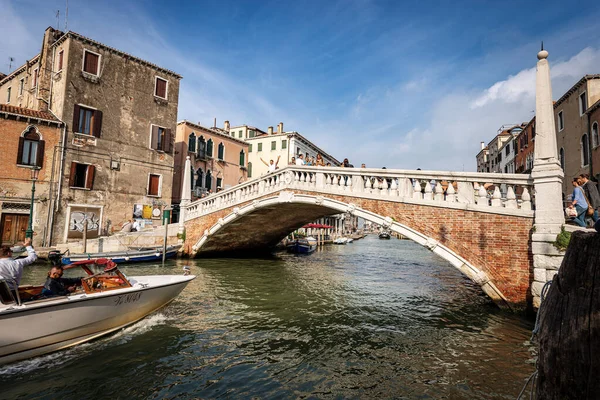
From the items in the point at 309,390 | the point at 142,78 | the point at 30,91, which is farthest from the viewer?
the point at 142,78

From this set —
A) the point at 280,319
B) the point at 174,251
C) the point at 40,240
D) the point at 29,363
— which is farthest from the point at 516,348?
the point at 40,240

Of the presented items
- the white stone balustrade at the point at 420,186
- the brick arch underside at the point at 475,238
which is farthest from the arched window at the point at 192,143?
the brick arch underside at the point at 475,238

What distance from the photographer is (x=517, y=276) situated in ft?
20.4

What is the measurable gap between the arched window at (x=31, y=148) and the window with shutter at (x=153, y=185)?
4619 millimetres

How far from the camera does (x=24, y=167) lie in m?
13.4

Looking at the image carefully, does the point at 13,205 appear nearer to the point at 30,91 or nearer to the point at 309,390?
the point at 30,91

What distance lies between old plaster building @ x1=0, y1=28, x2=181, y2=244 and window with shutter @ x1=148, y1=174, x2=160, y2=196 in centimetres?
5

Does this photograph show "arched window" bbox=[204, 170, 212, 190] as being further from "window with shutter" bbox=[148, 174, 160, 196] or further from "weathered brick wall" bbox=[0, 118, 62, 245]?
"weathered brick wall" bbox=[0, 118, 62, 245]

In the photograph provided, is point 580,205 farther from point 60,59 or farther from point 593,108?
point 60,59

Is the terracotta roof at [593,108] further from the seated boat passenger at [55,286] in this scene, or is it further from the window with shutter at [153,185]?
the window with shutter at [153,185]

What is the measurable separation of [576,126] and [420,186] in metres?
12.9

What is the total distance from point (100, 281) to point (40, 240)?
11.4m

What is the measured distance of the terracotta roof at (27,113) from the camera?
43.1ft

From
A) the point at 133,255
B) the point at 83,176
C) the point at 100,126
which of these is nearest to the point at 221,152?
the point at 100,126
